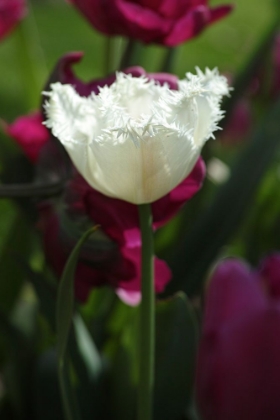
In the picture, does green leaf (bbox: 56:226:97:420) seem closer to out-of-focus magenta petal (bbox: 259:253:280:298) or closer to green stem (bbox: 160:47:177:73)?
out-of-focus magenta petal (bbox: 259:253:280:298)

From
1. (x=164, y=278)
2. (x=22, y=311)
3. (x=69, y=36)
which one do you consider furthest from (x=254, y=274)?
(x=69, y=36)

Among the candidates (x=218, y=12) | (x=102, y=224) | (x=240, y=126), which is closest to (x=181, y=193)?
(x=102, y=224)

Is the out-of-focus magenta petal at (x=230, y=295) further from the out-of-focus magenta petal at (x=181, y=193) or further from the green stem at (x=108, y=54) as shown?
the green stem at (x=108, y=54)

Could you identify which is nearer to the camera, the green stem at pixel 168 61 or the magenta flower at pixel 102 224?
the magenta flower at pixel 102 224

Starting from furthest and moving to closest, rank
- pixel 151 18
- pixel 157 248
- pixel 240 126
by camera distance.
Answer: pixel 240 126 < pixel 157 248 < pixel 151 18

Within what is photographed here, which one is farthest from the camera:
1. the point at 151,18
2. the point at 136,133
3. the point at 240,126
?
the point at 240,126

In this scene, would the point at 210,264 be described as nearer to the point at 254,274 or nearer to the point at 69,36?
the point at 254,274

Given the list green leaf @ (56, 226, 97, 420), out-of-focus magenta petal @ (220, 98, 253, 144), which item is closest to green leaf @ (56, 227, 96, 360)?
green leaf @ (56, 226, 97, 420)

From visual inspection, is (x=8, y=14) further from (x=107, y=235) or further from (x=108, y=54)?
(x=107, y=235)

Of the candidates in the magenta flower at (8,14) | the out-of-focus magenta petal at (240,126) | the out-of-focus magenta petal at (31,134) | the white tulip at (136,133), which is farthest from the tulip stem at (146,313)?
the out-of-focus magenta petal at (240,126)
